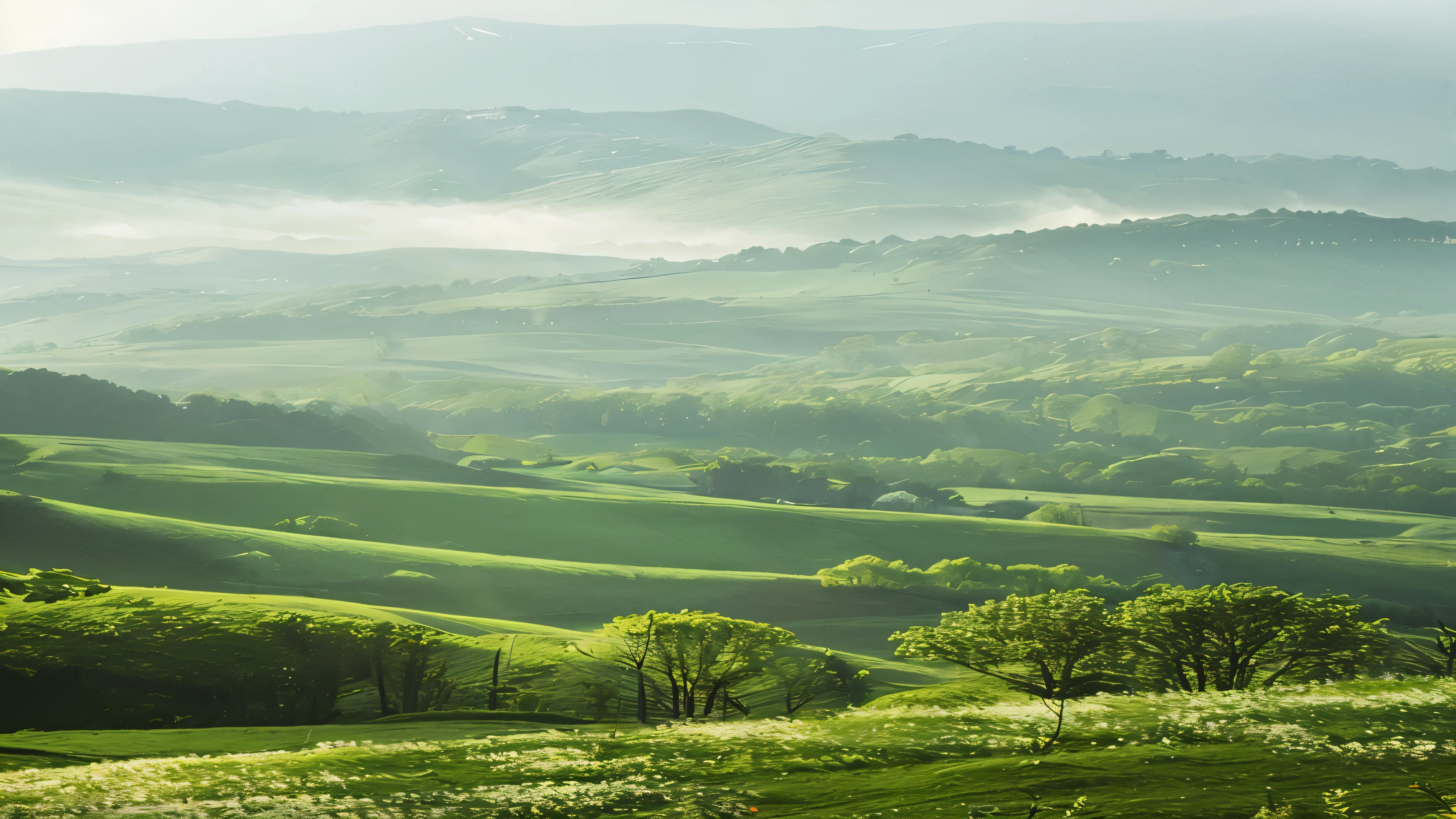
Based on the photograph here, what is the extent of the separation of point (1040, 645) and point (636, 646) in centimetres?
2236

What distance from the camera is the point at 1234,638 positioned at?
203ft

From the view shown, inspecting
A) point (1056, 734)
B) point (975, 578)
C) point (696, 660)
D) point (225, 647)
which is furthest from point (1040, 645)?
point (975, 578)

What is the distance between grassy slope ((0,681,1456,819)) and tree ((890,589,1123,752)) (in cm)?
1215

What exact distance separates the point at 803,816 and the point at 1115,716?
1827 cm

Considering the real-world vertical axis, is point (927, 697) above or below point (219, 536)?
below

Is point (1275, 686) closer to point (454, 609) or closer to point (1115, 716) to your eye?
point (1115, 716)

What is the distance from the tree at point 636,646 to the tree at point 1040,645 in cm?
1587

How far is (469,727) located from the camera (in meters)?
46.3

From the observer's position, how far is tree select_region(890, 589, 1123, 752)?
58656 mm

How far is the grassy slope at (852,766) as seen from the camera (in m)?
32.1

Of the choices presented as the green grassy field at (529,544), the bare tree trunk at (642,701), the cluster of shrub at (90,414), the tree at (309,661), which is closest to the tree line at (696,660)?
the bare tree trunk at (642,701)

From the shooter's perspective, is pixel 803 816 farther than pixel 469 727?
No

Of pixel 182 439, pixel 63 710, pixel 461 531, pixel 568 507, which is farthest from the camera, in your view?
pixel 182 439

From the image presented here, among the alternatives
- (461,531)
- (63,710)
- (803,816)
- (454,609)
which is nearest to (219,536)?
(454,609)
